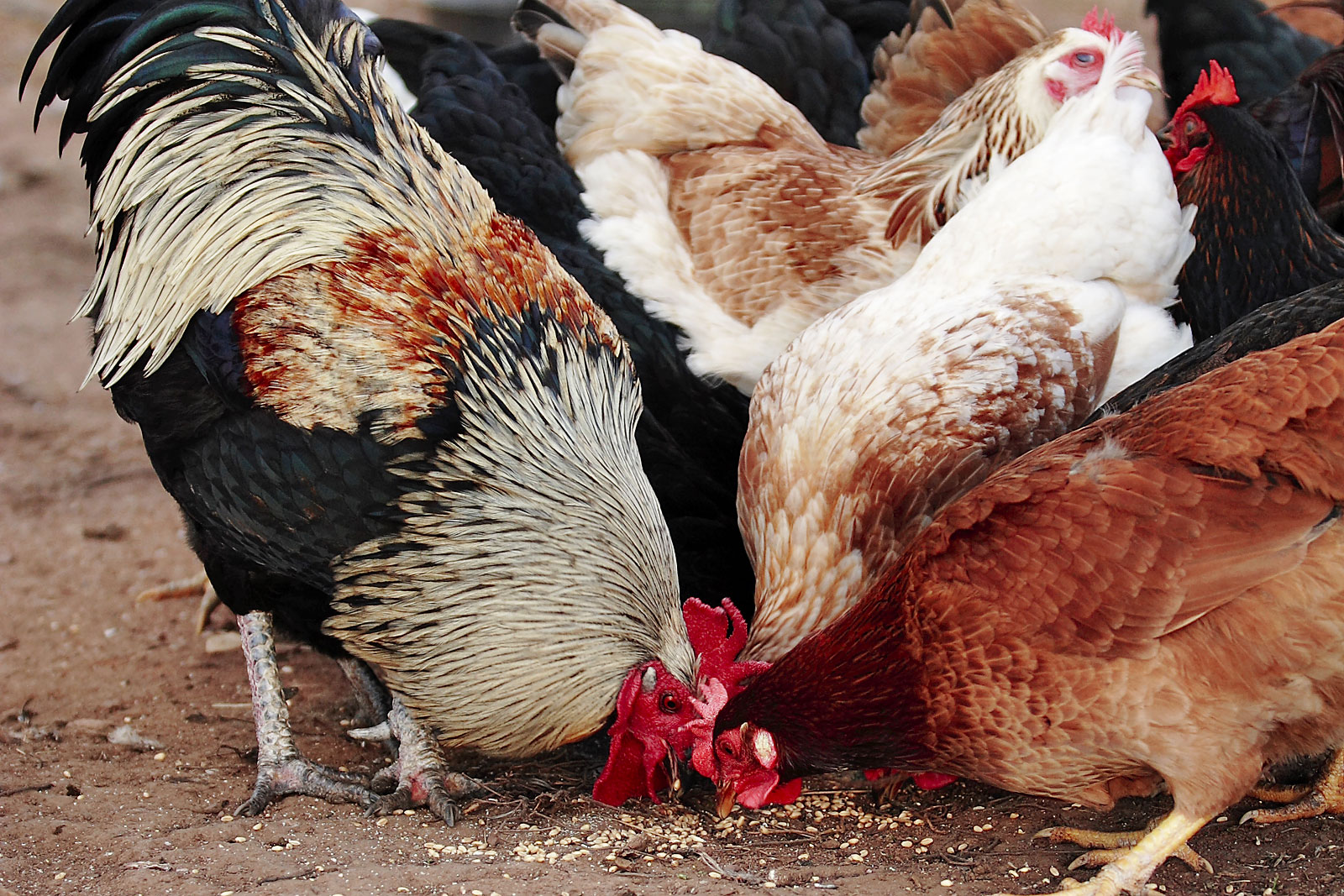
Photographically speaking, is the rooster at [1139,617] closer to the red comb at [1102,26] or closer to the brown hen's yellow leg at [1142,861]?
the brown hen's yellow leg at [1142,861]

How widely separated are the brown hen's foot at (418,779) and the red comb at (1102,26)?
2849mm

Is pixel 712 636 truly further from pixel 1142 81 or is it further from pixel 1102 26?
pixel 1102 26

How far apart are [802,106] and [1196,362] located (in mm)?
2551

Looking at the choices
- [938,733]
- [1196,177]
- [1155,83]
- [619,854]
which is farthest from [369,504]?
[1196,177]

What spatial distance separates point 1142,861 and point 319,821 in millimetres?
1936

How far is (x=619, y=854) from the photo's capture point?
9.14 ft

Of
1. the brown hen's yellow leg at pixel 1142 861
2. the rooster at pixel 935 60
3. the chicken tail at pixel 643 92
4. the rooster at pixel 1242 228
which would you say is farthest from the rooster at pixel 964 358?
the chicken tail at pixel 643 92

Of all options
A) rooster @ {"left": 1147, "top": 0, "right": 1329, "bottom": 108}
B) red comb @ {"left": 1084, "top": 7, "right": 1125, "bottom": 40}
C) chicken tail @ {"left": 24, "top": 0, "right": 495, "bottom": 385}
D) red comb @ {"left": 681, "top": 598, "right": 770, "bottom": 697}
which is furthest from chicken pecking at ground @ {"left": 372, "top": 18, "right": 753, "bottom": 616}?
rooster @ {"left": 1147, "top": 0, "right": 1329, "bottom": 108}

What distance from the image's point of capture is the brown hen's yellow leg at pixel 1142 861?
8.23 feet

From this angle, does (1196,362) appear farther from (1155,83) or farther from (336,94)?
(336,94)

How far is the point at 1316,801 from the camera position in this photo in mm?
2906

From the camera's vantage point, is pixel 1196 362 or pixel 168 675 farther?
pixel 168 675

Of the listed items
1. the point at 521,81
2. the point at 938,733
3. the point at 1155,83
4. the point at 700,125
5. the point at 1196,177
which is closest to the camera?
the point at 938,733

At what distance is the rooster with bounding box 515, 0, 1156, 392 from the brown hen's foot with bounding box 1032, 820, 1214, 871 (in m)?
1.78
